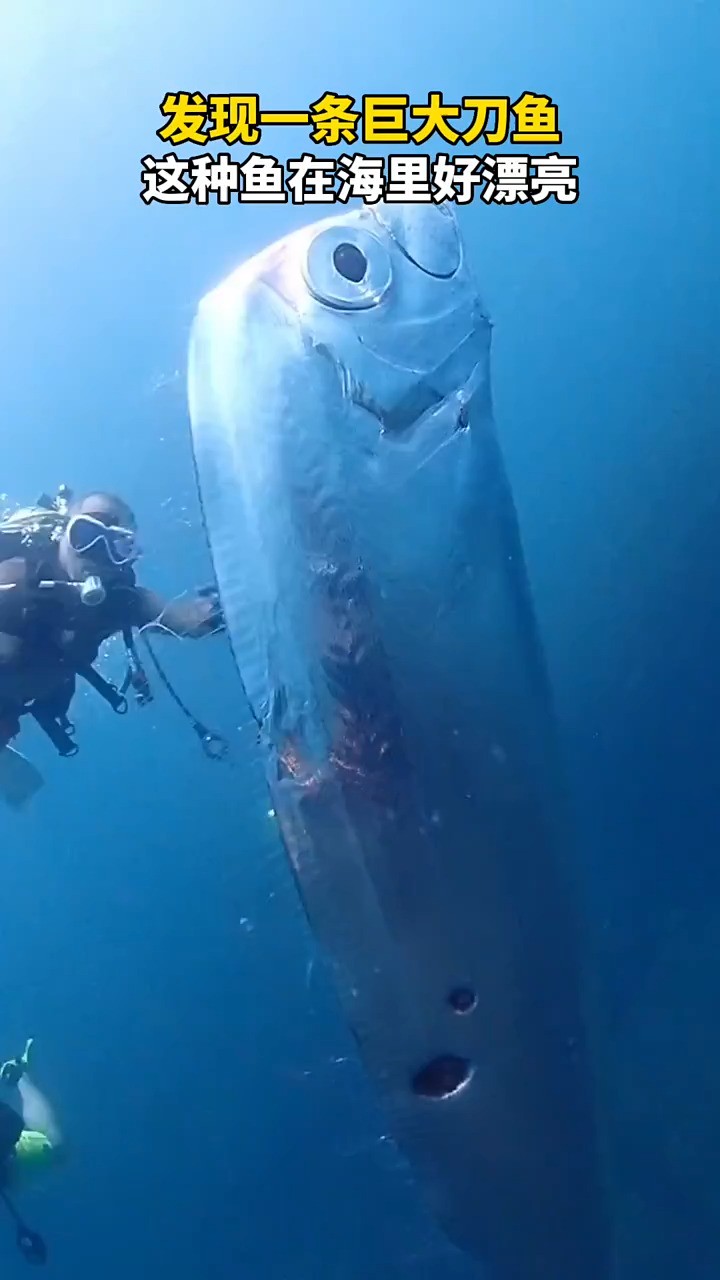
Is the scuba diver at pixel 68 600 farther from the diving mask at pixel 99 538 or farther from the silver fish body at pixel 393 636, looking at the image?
the silver fish body at pixel 393 636

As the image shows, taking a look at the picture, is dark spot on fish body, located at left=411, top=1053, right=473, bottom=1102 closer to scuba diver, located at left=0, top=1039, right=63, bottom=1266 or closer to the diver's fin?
the diver's fin

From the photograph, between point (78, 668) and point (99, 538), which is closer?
point (99, 538)

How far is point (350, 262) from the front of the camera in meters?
1.46

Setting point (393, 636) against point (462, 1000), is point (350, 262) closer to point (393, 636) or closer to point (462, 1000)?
point (393, 636)

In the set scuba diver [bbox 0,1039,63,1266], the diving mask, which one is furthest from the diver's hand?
scuba diver [bbox 0,1039,63,1266]

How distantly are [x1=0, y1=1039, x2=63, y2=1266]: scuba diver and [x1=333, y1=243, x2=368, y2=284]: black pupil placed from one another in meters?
4.63

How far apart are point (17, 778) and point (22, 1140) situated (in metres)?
3.04

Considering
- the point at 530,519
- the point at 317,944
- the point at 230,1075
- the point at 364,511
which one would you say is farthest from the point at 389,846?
the point at 230,1075

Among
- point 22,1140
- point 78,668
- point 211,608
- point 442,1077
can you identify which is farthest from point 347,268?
point 22,1140

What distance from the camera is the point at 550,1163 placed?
6.02 feet

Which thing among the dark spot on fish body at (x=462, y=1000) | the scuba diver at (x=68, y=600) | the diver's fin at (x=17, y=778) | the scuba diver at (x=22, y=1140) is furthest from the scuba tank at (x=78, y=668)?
the scuba diver at (x=22, y=1140)

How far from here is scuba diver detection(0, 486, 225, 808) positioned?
7.81ft

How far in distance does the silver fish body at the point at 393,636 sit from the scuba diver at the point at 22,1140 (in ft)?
12.5

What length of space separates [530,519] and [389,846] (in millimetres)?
2391
